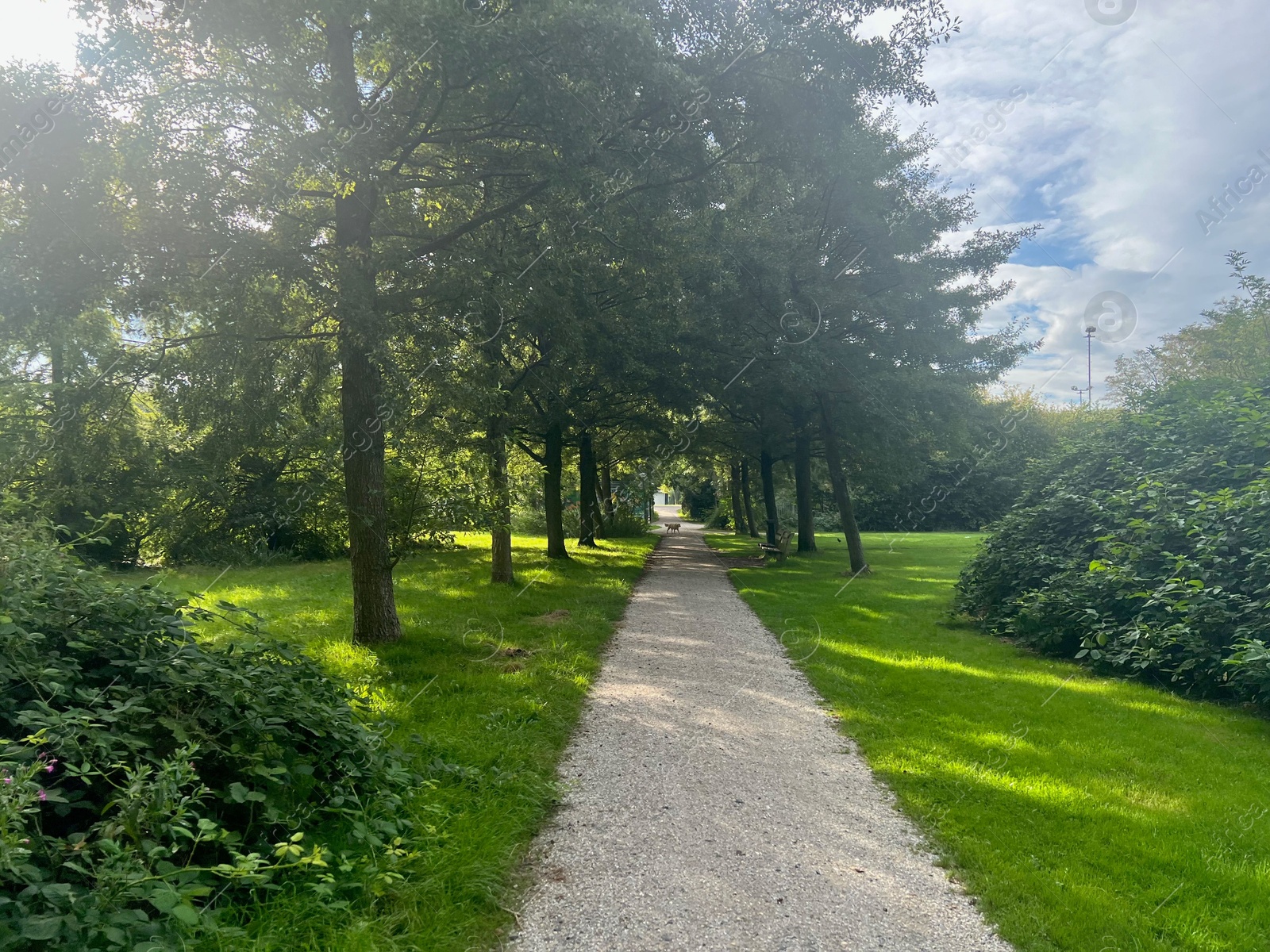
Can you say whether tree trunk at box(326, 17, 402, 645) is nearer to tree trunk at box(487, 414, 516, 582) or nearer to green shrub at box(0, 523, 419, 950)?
tree trunk at box(487, 414, 516, 582)

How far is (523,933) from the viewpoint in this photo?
286 cm

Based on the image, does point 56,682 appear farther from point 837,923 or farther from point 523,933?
point 837,923

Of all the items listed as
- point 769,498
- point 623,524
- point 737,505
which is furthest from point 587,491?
point 737,505

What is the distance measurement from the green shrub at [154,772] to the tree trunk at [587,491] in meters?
16.7

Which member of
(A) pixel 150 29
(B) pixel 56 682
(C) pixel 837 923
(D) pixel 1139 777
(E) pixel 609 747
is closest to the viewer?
(B) pixel 56 682

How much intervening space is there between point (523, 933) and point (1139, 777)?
14.2 ft

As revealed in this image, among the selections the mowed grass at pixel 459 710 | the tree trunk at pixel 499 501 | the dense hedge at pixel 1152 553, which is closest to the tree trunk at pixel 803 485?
the mowed grass at pixel 459 710

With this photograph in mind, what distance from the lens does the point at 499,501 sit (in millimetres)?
9648

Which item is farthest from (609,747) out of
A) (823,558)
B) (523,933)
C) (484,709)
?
(823,558)

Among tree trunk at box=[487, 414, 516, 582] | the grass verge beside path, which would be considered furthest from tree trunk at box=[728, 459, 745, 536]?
the grass verge beside path

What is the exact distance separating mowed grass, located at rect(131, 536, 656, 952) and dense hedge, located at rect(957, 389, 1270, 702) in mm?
5730

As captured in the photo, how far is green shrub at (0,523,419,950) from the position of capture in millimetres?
2145

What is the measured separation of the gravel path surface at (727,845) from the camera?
292 centimetres

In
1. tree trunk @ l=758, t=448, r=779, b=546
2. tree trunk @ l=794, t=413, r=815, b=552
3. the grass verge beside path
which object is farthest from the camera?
tree trunk @ l=758, t=448, r=779, b=546
